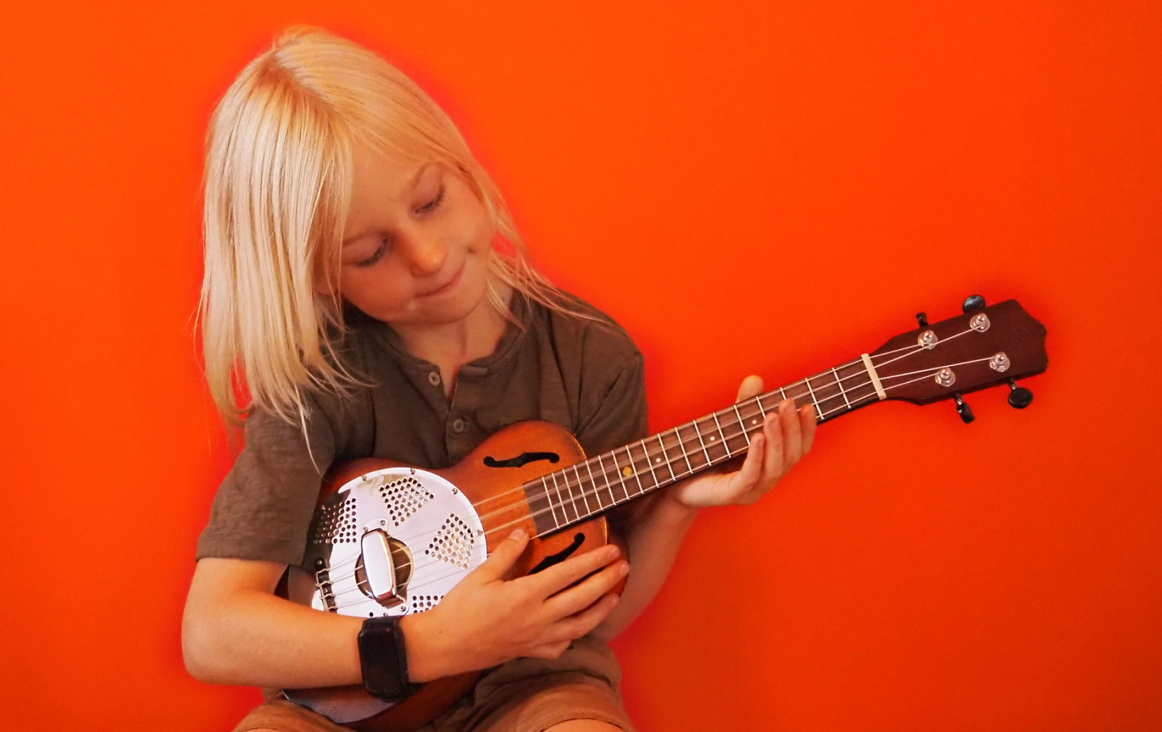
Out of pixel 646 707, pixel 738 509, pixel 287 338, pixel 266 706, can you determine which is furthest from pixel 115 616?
pixel 738 509

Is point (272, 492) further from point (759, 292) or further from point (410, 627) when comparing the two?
point (759, 292)

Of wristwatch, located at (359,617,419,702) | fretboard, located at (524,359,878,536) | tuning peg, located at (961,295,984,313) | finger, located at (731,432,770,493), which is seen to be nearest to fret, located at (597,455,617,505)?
fretboard, located at (524,359,878,536)

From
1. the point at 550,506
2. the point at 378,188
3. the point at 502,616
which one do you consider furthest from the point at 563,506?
the point at 378,188

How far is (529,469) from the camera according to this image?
91 cm

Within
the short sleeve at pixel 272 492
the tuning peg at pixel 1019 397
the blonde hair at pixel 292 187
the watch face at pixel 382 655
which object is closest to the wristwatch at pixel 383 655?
the watch face at pixel 382 655

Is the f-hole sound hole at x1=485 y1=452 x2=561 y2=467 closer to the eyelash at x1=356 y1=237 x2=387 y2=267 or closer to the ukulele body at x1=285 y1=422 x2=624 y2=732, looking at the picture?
the ukulele body at x1=285 y1=422 x2=624 y2=732

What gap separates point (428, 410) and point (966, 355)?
1.66 feet

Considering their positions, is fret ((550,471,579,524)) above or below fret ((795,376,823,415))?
below

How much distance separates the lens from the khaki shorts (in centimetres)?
86

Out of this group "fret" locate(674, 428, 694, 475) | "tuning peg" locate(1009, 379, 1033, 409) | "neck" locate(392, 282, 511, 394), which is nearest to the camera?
"tuning peg" locate(1009, 379, 1033, 409)

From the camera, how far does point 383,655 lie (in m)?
0.84

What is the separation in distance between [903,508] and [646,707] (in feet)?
1.31

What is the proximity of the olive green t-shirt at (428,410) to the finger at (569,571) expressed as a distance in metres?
0.15

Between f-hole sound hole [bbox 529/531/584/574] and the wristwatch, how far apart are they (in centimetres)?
13
